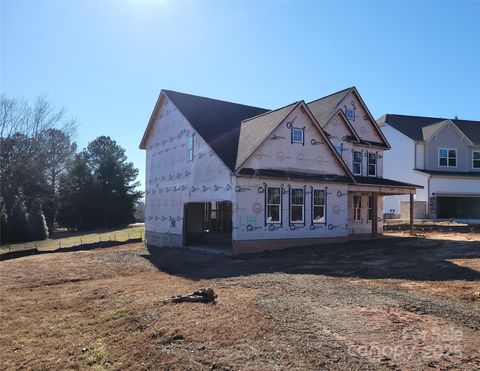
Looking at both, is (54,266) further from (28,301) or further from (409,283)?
(409,283)

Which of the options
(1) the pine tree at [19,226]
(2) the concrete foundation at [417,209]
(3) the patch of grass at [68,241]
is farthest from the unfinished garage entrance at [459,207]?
(1) the pine tree at [19,226]

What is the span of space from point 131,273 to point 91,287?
111 inches

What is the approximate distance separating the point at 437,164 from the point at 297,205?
2196 cm

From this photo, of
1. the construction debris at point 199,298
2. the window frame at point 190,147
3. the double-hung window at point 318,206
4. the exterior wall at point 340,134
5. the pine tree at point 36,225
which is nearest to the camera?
the construction debris at point 199,298

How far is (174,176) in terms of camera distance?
82.5ft

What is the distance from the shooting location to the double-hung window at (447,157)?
37.2 metres

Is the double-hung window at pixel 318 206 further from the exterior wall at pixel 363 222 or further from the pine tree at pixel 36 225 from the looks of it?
the pine tree at pixel 36 225

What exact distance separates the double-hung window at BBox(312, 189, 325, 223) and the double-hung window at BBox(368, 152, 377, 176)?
751 centimetres

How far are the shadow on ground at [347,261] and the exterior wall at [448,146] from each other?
727 inches

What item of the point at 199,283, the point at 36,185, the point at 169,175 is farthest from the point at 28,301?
the point at 36,185

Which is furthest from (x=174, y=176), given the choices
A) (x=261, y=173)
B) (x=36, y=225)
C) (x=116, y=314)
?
(x=36, y=225)

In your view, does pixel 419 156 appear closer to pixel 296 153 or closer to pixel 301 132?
pixel 301 132

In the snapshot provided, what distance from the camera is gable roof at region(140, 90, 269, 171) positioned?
2086 centimetres

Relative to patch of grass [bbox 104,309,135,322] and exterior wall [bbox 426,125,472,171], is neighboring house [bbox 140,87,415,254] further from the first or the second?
exterior wall [bbox 426,125,472,171]
